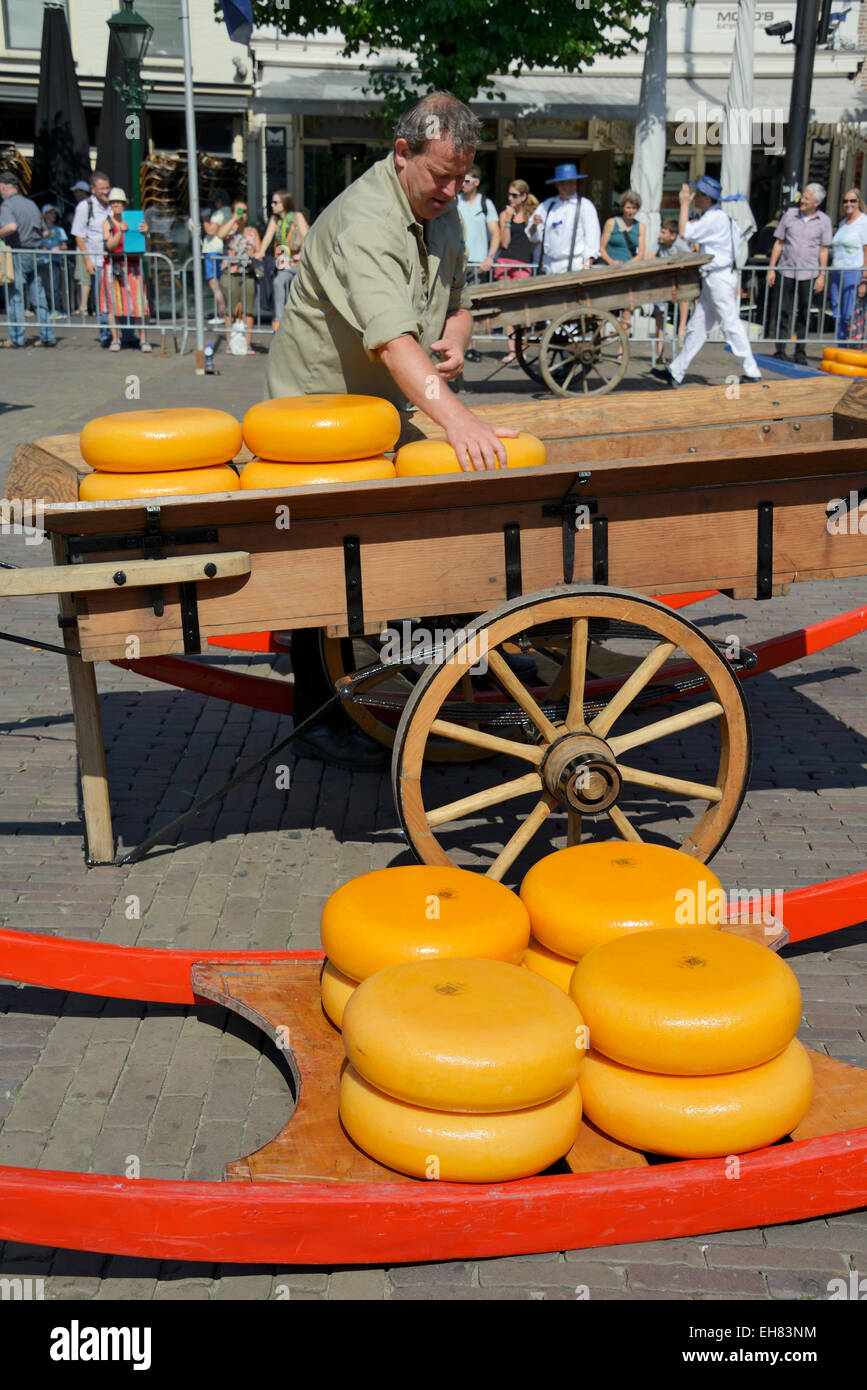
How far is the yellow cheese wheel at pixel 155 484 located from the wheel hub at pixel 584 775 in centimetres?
117

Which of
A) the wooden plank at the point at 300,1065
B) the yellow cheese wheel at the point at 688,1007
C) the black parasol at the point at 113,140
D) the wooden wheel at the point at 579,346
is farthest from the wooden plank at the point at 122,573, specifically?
the black parasol at the point at 113,140

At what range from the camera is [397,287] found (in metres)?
3.94

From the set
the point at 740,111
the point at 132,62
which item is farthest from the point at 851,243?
the point at 132,62

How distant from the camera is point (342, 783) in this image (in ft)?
16.7

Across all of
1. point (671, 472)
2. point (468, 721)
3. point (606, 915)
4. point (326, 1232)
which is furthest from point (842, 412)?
point (326, 1232)

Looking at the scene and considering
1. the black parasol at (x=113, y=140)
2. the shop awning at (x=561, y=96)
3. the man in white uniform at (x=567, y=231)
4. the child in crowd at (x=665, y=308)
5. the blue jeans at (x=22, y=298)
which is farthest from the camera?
the shop awning at (x=561, y=96)

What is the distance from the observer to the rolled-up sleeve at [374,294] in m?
3.85

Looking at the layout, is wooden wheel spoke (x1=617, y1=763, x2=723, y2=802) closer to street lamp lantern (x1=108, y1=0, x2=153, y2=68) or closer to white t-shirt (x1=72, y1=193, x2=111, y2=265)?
street lamp lantern (x1=108, y1=0, x2=153, y2=68)

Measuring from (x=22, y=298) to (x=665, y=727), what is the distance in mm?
16048

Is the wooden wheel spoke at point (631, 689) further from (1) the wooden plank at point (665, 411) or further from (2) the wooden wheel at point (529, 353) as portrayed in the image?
(2) the wooden wheel at point (529, 353)

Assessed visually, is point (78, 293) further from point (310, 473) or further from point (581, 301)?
point (310, 473)

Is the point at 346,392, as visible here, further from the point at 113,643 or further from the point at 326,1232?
the point at 326,1232

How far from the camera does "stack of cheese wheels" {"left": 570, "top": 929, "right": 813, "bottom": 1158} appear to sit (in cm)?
270
